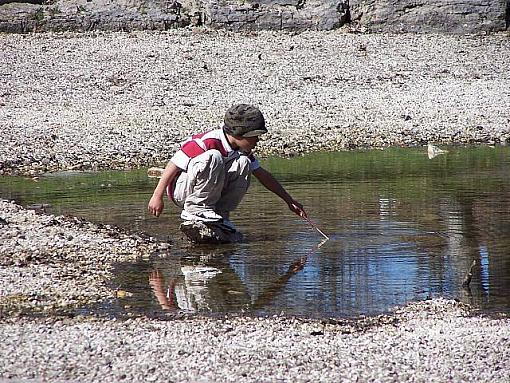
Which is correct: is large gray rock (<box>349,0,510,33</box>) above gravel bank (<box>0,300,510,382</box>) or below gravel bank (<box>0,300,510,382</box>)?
above

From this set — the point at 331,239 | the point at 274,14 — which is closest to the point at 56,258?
the point at 331,239

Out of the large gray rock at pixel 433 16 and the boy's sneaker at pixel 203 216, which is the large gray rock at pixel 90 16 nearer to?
the large gray rock at pixel 433 16

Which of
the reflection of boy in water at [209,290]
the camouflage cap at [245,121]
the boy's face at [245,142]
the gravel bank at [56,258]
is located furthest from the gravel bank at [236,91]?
the reflection of boy in water at [209,290]

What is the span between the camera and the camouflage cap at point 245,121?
807cm

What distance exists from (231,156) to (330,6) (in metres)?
15.3

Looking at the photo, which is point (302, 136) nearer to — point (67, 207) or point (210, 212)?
point (67, 207)

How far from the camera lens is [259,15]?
22.5 metres

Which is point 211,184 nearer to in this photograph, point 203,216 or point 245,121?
point 203,216

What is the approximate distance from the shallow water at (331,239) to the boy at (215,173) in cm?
26

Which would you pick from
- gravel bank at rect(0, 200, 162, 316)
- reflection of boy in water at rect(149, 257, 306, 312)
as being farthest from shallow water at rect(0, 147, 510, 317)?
gravel bank at rect(0, 200, 162, 316)

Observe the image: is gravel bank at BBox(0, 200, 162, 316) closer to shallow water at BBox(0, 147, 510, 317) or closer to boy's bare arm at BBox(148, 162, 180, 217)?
shallow water at BBox(0, 147, 510, 317)

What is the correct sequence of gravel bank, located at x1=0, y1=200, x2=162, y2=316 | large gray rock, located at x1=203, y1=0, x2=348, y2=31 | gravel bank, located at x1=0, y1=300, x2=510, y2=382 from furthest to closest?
large gray rock, located at x1=203, y1=0, x2=348, y2=31 → gravel bank, located at x1=0, y1=200, x2=162, y2=316 → gravel bank, located at x1=0, y1=300, x2=510, y2=382

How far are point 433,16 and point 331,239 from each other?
14.6 m

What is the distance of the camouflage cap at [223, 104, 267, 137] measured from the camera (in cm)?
A: 807
